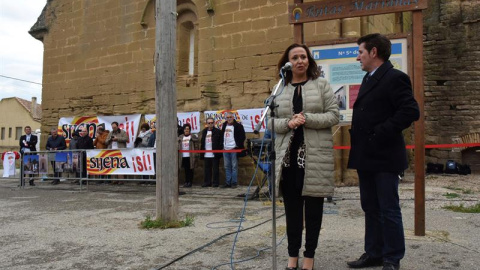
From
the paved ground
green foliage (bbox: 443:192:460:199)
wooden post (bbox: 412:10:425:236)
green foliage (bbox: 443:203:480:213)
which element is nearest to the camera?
the paved ground

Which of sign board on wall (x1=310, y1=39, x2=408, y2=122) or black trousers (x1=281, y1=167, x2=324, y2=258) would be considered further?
sign board on wall (x1=310, y1=39, x2=408, y2=122)

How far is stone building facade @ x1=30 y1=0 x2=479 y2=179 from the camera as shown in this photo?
401 inches

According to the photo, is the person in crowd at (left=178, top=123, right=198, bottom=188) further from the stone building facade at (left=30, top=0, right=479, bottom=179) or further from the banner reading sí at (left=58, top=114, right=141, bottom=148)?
the banner reading sí at (left=58, top=114, right=141, bottom=148)

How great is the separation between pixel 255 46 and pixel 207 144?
2788mm

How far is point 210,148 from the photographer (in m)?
10.1

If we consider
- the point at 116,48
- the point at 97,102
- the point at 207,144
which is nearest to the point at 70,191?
the point at 207,144

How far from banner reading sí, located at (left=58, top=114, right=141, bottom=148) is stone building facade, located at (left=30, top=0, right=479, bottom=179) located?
0.82ft

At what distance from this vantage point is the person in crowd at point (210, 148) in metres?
9.95

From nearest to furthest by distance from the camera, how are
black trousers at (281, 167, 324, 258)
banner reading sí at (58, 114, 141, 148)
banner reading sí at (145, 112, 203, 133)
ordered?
1. black trousers at (281, 167, 324, 258)
2. banner reading sí at (145, 112, 203, 133)
3. banner reading sí at (58, 114, 141, 148)

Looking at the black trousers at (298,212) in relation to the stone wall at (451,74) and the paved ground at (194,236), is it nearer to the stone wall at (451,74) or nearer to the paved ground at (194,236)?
the paved ground at (194,236)

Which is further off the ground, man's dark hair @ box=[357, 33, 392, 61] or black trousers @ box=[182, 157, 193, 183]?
man's dark hair @ box=[357, 33, 392, 61]

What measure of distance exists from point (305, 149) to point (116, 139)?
883 centimetres

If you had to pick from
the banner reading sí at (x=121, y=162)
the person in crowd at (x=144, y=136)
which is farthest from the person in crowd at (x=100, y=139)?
the banner reading sí at (x=121, y=162)

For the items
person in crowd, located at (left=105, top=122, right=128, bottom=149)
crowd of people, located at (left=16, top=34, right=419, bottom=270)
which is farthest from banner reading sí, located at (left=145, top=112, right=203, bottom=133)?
crowd of people, located at (left=16, top=34, right=419, bottom=270)
